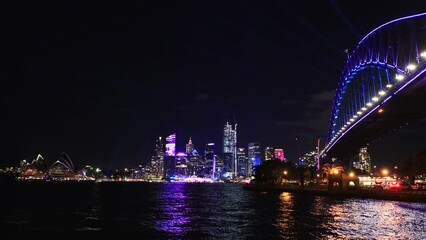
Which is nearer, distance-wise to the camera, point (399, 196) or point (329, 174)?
point (399, 196)

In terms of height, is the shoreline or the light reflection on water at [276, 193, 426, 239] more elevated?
the shoreline

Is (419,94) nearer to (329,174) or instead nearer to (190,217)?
(329,174)

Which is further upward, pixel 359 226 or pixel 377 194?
pixel 377 194

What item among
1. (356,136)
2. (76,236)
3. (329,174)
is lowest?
(76,236)

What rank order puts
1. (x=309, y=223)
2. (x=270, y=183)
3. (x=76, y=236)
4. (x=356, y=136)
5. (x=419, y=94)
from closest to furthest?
(x=76, y=236) < (x=309, y=223) < (x=419, y=94) < (x=356, y=136) < (x=270, y=183)

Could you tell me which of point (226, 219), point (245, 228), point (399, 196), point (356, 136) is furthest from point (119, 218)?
point (356, 136)

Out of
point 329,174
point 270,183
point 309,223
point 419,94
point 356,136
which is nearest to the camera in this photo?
point 309,223

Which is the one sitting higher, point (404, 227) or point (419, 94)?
point (419, 94)

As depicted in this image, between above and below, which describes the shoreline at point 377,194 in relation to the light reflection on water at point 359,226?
→ above

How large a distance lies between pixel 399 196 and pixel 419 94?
50.0 ft

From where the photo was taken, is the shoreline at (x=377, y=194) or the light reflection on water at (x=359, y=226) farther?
the shoreline at (x=377, y=194)

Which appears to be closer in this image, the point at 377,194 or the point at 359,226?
the point at 359,226

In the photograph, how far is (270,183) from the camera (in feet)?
462

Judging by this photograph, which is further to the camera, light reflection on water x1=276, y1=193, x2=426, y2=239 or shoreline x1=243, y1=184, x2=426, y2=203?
shoreline x1=243, y1=184, x2=426, y2=203
